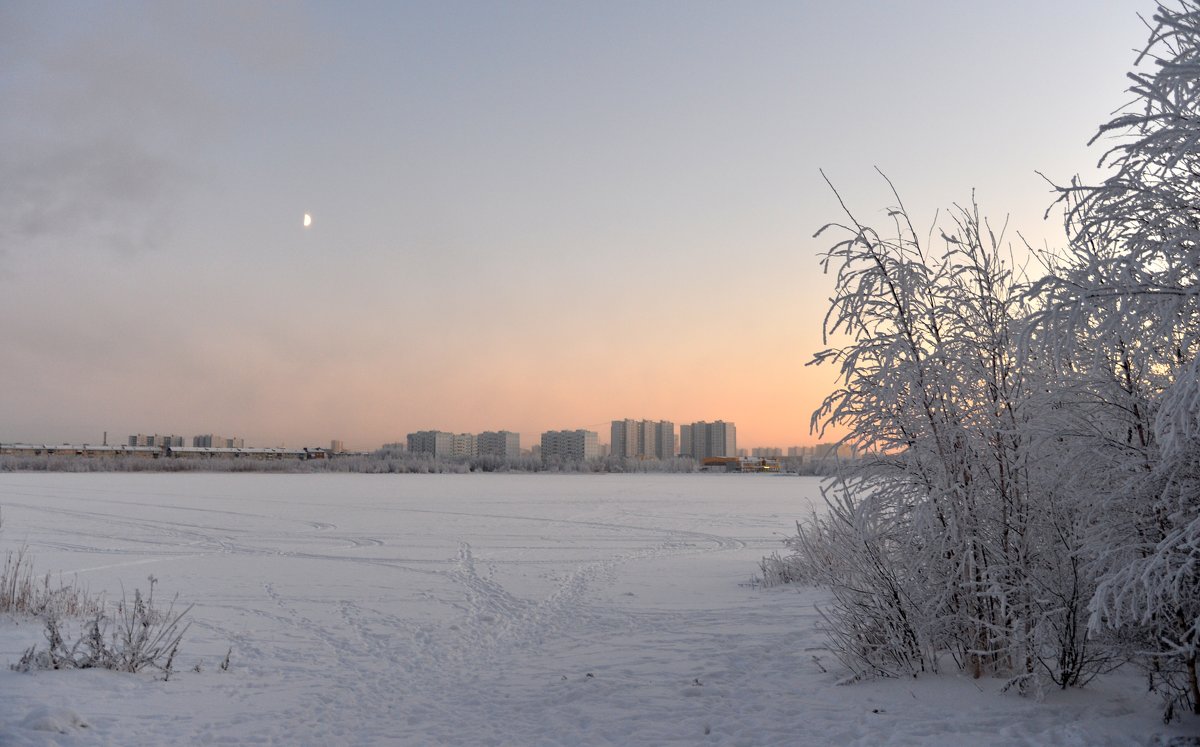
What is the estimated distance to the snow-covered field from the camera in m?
5.05

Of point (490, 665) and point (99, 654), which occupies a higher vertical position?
point (99, 654)

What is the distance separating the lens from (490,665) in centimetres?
719

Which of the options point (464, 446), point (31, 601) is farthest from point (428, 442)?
point (31, 601)

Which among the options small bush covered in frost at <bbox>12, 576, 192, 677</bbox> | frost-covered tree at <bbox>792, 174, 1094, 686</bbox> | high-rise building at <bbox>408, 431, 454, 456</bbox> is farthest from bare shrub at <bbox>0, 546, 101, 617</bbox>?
high-rise building at <bbox>408, 431, 454, 456</bbox>

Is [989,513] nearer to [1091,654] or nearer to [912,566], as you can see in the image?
[912,566]

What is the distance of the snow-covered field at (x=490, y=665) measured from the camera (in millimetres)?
5051

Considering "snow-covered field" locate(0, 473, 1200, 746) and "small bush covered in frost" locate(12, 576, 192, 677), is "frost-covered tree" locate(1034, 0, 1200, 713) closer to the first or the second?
"snow-covered field" locate(0, 473, 1200, 746)

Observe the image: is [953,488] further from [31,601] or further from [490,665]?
[31,601]

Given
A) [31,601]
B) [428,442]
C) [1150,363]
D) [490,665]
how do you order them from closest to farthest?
[1150,363] < [490,665] < [31,601] < [428,442]

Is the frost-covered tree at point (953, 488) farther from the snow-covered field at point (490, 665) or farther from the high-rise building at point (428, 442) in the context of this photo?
the high-rise building at point (428, 442)

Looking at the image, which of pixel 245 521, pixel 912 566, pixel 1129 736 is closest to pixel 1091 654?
pixel 1129 736

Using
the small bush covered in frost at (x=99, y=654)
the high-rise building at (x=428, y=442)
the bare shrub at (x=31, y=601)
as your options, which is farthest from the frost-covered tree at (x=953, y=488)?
the high-rise building at (x=428, y=442)

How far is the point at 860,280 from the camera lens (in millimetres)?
5820

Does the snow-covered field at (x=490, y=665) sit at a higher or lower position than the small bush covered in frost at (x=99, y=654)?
lower
